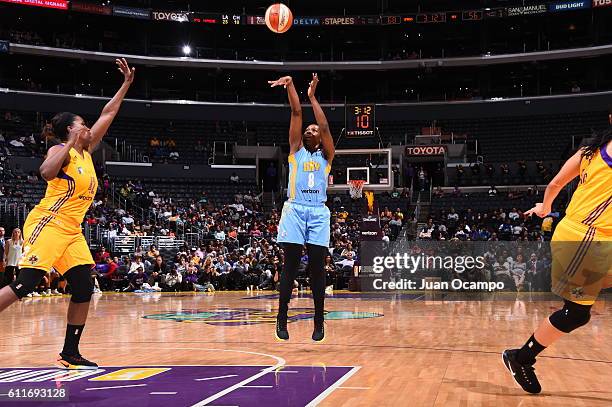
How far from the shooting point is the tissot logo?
120 feet

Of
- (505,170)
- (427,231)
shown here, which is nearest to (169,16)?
(505,170)

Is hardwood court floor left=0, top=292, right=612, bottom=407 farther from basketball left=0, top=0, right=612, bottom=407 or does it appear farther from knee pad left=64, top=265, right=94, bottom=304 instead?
knee pad left=64, top=265, right=94, bottom=304

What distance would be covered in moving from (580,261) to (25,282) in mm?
3649

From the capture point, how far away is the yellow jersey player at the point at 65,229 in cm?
480

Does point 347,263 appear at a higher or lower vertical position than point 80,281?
lower

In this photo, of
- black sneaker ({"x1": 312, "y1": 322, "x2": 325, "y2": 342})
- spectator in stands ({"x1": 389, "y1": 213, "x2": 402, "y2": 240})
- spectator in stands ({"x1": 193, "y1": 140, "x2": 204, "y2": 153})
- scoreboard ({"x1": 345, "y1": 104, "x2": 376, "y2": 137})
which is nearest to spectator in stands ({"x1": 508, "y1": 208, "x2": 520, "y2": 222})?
spectator in stands ({"x1": 389, "y1": 213, "x2": 402, "y2": 240})

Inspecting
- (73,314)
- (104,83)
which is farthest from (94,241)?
(73,314)

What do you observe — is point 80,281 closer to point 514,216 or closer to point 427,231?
point 427,231

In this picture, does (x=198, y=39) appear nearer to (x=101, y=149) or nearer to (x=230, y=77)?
(x=230, y=77)

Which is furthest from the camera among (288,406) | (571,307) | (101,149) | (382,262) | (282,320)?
(101,149)

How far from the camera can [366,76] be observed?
40062mm

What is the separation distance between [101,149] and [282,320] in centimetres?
2839

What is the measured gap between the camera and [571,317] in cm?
434

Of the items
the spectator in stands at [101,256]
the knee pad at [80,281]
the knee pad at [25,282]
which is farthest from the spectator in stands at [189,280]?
the knee pad at [25,282]
